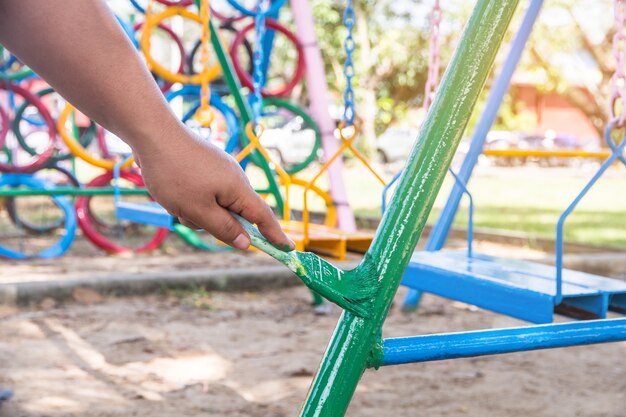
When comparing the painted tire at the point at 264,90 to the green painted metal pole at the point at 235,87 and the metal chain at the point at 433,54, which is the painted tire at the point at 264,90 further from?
the metal chain at the point at 433,54

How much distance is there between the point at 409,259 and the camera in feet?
3.14

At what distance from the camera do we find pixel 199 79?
12.1 ft

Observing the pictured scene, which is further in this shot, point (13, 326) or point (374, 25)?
point (374, 25)

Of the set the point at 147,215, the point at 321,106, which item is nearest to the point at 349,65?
the point at 147,215

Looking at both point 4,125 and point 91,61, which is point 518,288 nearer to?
point 91,61

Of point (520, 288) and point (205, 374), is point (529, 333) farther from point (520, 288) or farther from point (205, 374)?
point (205, 374)

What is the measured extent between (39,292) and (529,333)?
2379mm

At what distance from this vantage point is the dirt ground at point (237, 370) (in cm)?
195

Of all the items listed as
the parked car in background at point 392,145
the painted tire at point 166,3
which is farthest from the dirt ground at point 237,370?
the parked car in background at point 392,145

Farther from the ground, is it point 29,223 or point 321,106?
point 321,106

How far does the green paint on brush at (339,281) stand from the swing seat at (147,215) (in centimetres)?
153

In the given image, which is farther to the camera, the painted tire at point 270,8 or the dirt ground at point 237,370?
the painted tire at point 270,8

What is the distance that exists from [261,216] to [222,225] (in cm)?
5

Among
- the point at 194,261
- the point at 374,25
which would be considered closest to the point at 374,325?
the point at 194,261
